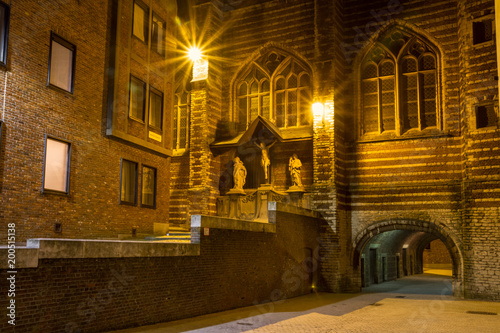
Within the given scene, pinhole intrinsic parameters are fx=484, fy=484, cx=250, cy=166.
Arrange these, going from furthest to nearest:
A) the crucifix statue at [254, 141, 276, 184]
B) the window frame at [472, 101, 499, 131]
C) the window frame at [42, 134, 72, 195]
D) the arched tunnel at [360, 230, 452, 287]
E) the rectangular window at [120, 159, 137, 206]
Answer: the arched tunnel at [360, 230, 452, 287] < the crucifix statue at [254, 141, 276, 184] < the window frame at [472, 101, 499, 131] < the rectangular window at [120, 159, 137, 206] < the window frame at [42, 134, 72, 195]

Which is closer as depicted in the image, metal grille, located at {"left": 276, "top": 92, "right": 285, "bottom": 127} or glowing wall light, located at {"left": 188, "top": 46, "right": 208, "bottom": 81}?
metal grille, located at {"left": 276, "top": 92, "right": 285, "bottom": 127}

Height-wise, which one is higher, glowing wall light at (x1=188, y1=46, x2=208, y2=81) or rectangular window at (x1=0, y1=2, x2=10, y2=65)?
glowing wall light at (x1=188, y1=46, x2=208, y2=81)

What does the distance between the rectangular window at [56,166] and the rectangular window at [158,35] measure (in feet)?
21.3

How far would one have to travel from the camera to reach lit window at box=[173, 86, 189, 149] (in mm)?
25156

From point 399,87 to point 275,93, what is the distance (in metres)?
5.81

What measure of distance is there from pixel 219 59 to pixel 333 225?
10.2 metres

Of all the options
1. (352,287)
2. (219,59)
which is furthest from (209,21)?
(352,287)

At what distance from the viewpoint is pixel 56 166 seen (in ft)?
44.7

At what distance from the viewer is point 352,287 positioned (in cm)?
2077

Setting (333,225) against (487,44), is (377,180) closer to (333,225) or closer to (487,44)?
(333,225)

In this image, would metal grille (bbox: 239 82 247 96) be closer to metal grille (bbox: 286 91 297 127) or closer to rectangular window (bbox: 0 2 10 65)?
metal grille (bbox: 286 91 297 127)

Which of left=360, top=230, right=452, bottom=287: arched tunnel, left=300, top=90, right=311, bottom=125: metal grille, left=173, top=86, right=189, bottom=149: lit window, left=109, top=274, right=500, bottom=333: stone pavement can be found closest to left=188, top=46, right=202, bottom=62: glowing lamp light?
left=173, top=86, right=189, bottom=149: lit window

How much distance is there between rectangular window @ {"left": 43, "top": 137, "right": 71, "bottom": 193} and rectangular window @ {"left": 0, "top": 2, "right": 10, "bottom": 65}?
7.93ft

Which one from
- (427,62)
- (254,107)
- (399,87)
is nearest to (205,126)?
(254,107)
